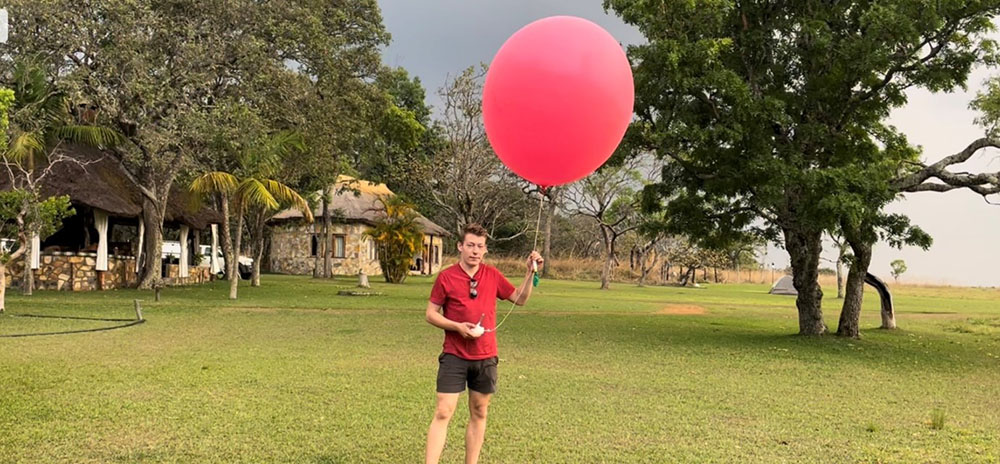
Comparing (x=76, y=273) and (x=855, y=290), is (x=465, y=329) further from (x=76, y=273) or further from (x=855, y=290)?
(x=76, y=273)

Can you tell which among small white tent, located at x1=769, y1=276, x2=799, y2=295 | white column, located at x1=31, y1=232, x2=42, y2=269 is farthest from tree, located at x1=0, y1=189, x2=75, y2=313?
small white tent, located at x1=769, y1=276, x2=799, y2=295

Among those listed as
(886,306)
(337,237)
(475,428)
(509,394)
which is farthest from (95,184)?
(886,306)

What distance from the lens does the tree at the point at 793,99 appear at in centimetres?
1079

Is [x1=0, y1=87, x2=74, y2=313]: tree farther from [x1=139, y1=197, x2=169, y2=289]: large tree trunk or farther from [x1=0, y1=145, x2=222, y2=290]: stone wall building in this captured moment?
[x1=139, y1=197, x2=169, y2=289]: large tree trunk

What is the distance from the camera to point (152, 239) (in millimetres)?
19969

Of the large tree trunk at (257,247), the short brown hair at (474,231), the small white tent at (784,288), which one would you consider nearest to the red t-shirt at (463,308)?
the short brown hair at (474,231)

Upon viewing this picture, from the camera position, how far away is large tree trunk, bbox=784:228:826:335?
12.5 metres

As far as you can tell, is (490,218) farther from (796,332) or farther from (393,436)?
(393,436)

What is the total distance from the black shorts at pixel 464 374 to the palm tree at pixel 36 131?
12878 millimetres

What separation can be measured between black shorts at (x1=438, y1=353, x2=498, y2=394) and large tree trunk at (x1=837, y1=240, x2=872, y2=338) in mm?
10326

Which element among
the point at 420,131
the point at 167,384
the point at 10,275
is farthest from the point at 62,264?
the point at 420,131

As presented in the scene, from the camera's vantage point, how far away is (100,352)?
903cm

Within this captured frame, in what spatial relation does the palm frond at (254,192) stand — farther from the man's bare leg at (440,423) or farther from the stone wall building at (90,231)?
the man's bare leg at (440,423)

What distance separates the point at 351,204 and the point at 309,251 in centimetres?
313
